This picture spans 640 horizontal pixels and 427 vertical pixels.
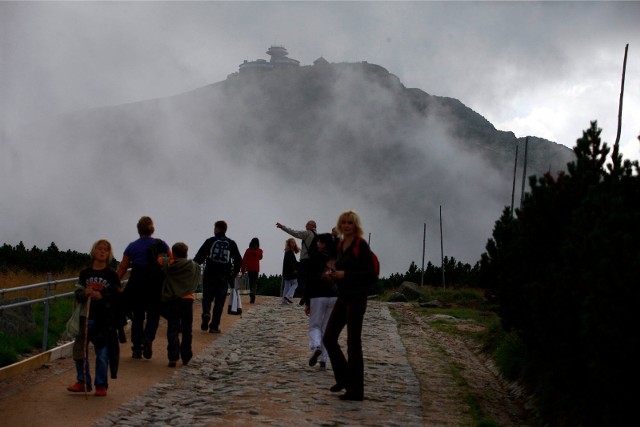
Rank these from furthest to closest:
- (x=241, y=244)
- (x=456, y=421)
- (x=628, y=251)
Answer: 1. (x=241, y=244)
2. (x=456, y=421)
3. (x=628, y=251)

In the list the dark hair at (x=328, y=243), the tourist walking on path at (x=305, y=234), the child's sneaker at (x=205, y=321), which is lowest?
the child's sneaker at (x=205, y=321)

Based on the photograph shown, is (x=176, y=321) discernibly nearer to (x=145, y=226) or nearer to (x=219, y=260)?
(x=145, y=226)

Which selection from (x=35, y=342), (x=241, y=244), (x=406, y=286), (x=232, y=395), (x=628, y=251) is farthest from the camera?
(x=241, y=244)

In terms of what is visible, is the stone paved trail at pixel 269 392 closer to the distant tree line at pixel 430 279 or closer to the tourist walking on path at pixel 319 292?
the tourist walking on path at pixel 319 292

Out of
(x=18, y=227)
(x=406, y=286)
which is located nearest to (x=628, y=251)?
(x=406, y=286)

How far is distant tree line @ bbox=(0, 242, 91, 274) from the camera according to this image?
2759 centimetres

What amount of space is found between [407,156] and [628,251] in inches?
6771

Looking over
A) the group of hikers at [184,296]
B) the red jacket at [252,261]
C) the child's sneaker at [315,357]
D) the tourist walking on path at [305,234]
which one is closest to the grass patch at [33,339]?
the group of hikers at [184,296]

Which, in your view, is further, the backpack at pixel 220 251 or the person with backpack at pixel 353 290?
the backpack at pixel 220 251

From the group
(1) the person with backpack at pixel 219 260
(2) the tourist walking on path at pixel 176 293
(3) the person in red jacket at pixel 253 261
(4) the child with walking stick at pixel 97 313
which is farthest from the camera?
(3) the person in red jacket at pixel 253 261

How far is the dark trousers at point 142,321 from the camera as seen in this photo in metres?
12.8

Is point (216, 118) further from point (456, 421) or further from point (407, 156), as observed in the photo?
point (456, 421)

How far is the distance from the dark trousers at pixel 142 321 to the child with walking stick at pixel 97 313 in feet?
8.37

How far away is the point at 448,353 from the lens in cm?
1659
